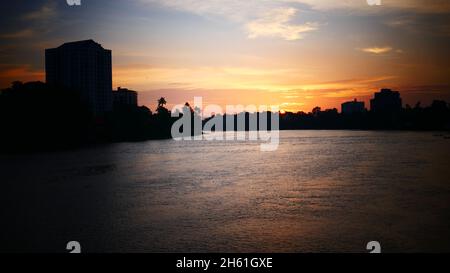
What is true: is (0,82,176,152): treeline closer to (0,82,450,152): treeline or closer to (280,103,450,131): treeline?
(0,82,450,152): treeline

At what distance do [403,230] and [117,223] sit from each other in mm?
12214

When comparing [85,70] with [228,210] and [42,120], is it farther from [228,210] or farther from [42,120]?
[228,210]

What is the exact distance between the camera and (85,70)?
15425 centimetres

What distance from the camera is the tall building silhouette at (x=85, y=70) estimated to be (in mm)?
153875

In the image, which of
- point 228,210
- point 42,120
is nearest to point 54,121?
point 42,120

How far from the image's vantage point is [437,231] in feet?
53.0

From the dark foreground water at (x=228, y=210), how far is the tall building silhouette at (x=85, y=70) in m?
125

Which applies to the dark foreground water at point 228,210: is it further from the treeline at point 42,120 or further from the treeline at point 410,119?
the treeline at point 410,119

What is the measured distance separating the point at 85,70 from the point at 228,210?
148 meters

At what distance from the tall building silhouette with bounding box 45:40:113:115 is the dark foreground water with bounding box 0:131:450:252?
4926 inches

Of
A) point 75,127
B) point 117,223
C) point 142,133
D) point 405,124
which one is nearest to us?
point 117,223
